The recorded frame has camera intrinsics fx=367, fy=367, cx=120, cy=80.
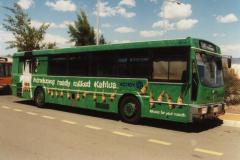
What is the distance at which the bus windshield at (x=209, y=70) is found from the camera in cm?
1126

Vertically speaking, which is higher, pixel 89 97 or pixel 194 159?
pixel 89 97

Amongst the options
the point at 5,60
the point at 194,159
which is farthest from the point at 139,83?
the point at 5,60

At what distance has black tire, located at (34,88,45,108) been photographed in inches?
680

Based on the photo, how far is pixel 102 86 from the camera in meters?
13.9

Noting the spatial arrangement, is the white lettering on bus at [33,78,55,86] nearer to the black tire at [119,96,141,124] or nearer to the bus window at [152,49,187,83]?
the black tire at [119,96,141,124]

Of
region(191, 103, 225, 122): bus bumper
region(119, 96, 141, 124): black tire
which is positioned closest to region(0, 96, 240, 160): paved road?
region(119, 96, 141, 124): black tire

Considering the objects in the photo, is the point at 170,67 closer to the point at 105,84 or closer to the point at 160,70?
the point at 160,70

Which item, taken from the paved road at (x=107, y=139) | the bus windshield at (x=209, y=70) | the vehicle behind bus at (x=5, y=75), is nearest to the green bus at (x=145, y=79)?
the bus windshield at (x=209, y=70)

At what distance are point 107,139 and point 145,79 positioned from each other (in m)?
3.13

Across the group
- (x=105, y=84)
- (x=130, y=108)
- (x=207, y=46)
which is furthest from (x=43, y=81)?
(x=207, y=46)

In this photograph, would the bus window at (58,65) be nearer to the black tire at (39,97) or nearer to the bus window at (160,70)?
the black tire at (39,97)

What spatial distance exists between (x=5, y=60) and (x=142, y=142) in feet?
60.7

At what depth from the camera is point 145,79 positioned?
40.1 ft

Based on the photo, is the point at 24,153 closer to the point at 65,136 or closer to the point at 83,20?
the point at 65,136
